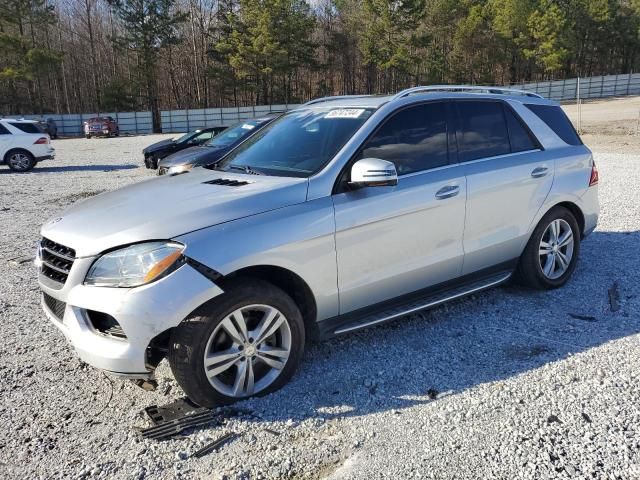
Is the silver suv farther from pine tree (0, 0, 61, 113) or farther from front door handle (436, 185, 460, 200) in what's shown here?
pine tree (0, 0, 61, 113)

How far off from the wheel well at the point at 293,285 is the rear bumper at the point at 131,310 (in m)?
0.32

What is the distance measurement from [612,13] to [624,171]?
63.5 m

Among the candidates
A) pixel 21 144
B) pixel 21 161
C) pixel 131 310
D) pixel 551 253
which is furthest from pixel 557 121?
pixel 21 161

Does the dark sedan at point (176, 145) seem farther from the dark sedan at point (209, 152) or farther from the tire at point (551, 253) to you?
the tire at point (551, 253)

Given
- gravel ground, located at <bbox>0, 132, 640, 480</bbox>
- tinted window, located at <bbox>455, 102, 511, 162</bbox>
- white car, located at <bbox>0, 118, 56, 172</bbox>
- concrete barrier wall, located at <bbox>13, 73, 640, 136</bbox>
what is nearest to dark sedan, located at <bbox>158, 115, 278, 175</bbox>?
tinted window, located at <bbox>455, 102, 511, 162</bbox>

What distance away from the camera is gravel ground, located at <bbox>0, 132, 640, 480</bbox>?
8.98 feet

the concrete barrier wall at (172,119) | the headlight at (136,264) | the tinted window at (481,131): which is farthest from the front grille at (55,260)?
the concrete barrier wall at (172,119)

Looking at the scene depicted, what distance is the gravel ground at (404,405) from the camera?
274cm

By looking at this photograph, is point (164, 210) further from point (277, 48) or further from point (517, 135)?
point (277, 48)

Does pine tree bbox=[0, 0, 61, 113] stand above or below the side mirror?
above

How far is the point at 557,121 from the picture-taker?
5090 mm

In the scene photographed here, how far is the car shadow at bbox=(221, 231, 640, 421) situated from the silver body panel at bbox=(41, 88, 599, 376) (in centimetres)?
42

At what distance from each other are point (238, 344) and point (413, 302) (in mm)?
1417

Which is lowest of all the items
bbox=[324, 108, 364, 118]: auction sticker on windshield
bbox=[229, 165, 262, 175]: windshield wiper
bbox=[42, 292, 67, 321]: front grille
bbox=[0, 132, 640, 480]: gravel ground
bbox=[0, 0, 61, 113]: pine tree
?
bbox=[0, 132, 640, 480]: gravel ground
